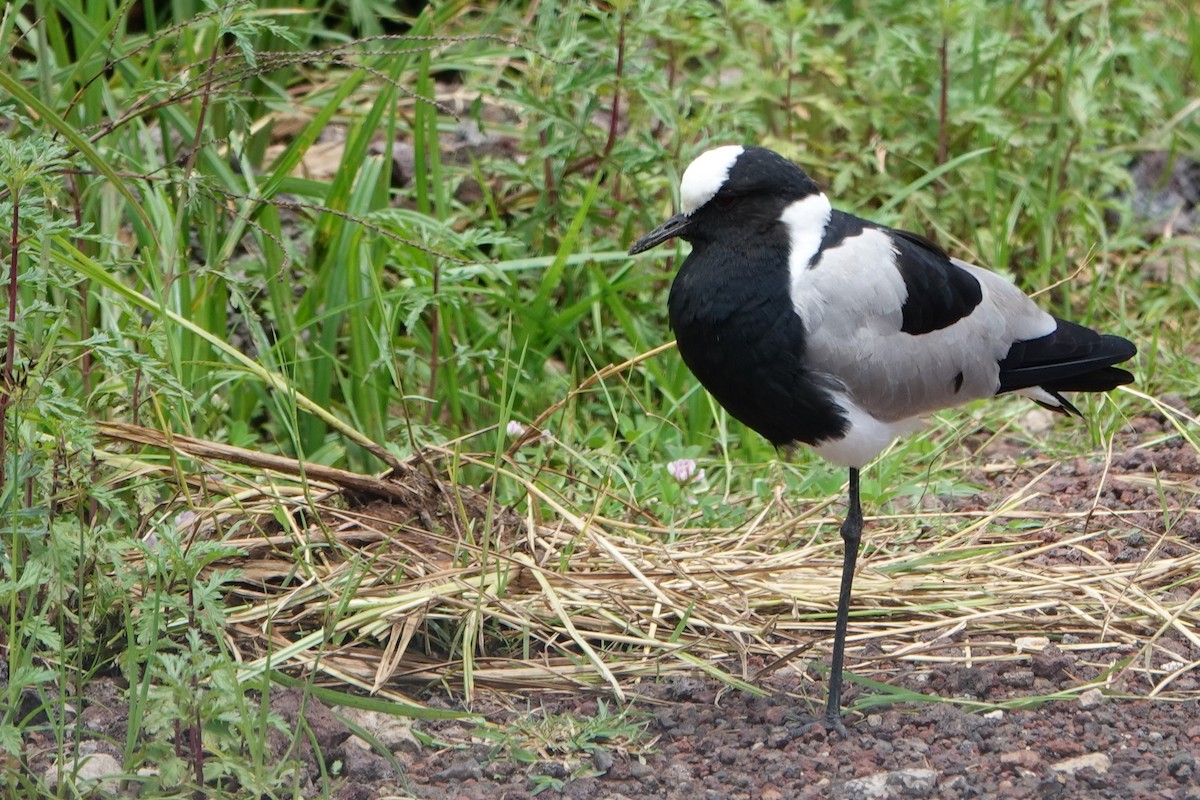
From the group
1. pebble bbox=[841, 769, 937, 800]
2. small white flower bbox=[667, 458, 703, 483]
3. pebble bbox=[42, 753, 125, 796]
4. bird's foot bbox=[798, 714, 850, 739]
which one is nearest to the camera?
pebble bbox=[42, 753, 125, 796]

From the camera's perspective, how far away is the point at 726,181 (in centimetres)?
313

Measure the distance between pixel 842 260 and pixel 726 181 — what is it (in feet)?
1.00

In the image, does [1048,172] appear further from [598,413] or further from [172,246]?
[172,246]

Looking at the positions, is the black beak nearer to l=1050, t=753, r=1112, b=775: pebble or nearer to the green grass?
the green grass

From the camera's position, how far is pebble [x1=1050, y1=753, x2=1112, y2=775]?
267cm

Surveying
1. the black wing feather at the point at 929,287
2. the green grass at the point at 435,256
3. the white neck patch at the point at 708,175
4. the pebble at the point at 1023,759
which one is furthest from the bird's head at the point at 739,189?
the pebble at the point at 1023,759

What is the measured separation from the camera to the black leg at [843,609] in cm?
297

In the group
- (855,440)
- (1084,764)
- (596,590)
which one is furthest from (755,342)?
(1084,764)

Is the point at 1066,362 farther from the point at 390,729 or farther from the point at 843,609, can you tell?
the point at 390,729

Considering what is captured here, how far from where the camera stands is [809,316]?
10.1 ft

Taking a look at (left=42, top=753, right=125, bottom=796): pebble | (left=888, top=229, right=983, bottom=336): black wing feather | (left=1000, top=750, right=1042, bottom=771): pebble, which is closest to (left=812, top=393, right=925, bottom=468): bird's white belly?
(left=888, top=229, right=983, bottom=336): black wing feather

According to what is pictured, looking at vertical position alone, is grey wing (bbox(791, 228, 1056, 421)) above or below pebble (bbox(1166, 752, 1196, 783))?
above

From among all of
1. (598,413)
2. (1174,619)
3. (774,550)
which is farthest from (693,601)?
(598,413)

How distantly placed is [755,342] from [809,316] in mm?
129
